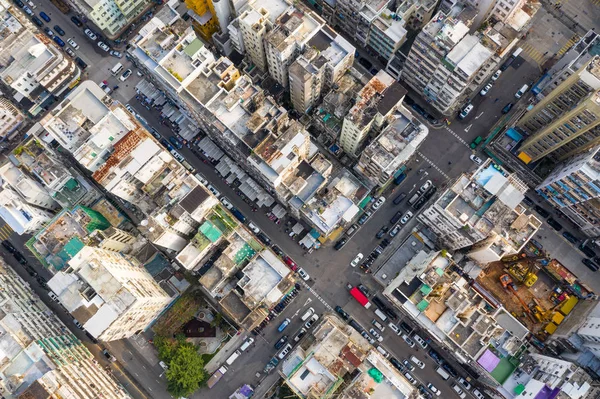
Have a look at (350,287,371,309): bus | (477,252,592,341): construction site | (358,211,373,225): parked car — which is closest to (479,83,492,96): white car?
(477,252,592,341): construction site

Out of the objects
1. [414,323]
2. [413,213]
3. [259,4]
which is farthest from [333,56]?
[414,323]

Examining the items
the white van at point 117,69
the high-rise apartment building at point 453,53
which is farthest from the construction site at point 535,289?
the white van at point 117,69

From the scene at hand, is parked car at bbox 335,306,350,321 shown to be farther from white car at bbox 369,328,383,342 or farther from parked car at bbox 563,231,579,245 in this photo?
parked car at bbox 563,231,579,245

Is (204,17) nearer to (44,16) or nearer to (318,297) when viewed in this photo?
(44,16)

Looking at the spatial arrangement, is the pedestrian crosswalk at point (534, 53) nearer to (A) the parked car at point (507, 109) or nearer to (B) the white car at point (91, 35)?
(A) the parked car at point (507, 109)

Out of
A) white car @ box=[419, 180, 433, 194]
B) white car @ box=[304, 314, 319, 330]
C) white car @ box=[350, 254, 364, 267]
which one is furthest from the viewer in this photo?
white car @ box=[419, 180, 433, 194]
